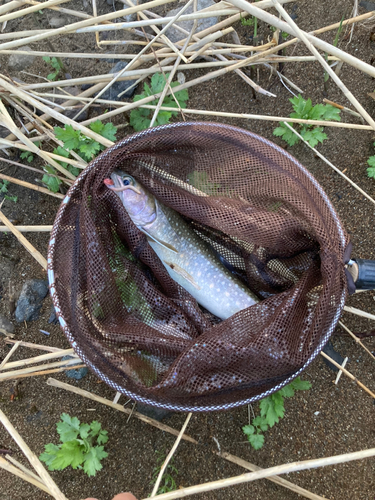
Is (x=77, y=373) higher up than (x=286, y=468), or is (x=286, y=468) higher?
(x=286, y=468)

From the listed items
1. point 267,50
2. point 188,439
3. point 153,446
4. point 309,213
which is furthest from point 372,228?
point 153,446

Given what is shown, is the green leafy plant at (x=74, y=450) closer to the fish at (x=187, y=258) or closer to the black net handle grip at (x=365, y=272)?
the fish at (x=187, y=258)

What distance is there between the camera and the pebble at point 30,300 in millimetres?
2439

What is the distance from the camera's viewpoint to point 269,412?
2.00 metres

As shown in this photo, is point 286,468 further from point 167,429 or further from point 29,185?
point 29,185

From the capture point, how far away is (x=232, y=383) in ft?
5.49

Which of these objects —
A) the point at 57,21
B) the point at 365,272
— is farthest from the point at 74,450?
the point at 57,21

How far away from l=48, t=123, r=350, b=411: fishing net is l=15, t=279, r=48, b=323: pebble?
73 cm

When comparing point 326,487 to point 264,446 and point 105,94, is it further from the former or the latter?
point 105,94

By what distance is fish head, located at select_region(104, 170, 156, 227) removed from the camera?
6.37 ft

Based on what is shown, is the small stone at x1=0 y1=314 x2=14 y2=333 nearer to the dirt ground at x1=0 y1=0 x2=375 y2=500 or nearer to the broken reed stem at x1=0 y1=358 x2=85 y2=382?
the dirt ground at x1=0 y1=0 x2=375 y2=500

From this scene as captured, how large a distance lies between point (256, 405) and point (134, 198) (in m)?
1.53

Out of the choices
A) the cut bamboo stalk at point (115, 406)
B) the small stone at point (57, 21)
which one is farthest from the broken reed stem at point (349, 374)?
the small stone at point (57, 21)

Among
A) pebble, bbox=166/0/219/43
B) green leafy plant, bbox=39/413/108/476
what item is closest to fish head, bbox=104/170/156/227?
green leafy plant, bbox=39/413/108/476
